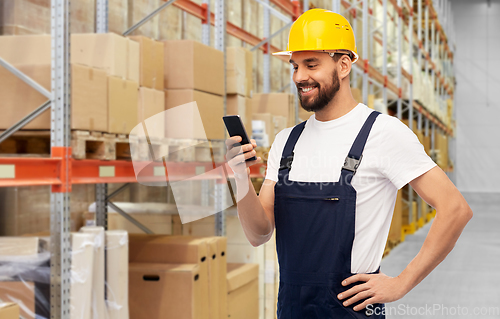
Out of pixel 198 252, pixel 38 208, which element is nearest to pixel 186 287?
pixel 198 252

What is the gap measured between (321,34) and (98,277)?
7.38 ft

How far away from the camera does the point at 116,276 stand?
3539 mm

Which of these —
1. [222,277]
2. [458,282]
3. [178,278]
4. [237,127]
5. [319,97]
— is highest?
[319,97]

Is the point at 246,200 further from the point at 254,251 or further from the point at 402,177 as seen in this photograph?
the point at 254,251

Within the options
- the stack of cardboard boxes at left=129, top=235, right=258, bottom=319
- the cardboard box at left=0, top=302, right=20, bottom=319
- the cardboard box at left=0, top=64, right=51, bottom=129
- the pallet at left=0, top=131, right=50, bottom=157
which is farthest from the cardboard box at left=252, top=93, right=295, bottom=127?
the cardboard box at left=0, top=302, right=20, bottom=319

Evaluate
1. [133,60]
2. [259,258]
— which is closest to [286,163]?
[133,60]

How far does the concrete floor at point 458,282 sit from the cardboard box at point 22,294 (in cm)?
404

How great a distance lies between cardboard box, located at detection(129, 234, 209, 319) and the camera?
4012mm

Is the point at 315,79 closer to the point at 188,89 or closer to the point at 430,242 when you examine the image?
the point at 430,242

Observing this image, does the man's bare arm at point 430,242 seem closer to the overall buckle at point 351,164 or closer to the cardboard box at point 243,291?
the overall buckle at point 351,164

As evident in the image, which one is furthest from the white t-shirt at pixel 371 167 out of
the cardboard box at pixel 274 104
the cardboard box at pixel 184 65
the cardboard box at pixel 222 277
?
the cardboard box at pixel 274 104

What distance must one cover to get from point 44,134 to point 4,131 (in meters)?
0.21

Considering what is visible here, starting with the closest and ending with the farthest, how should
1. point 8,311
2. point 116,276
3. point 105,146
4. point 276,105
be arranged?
1. point 8,311
2. point 105,146
3. point 116,276
4. point 276,105

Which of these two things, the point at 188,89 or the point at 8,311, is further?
the point at 188,89
